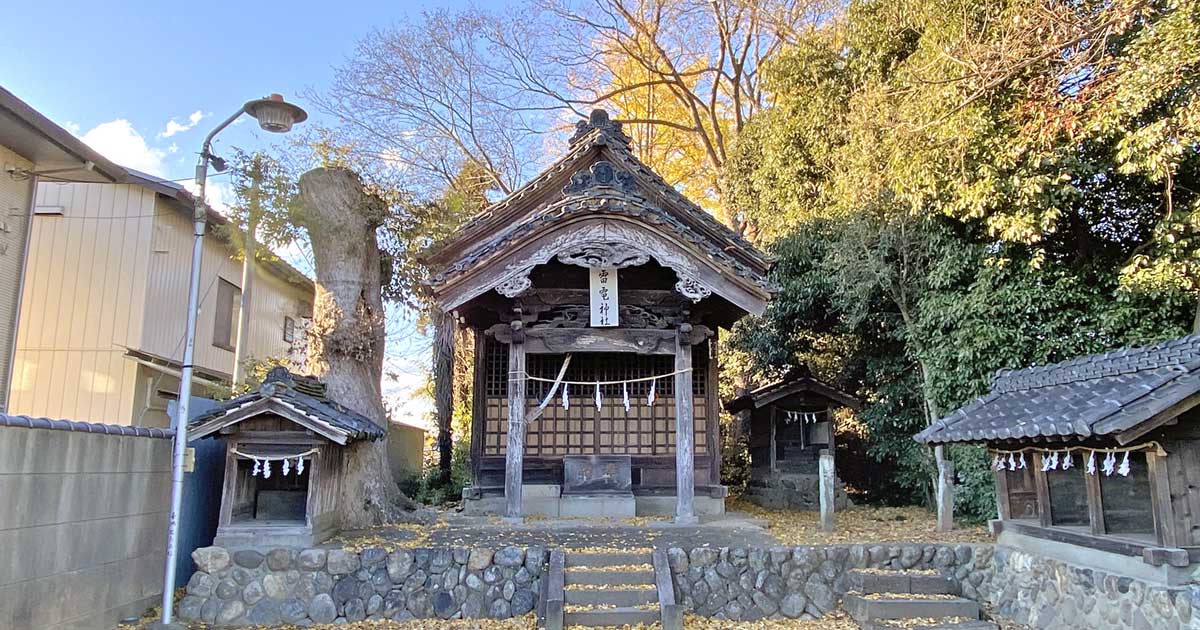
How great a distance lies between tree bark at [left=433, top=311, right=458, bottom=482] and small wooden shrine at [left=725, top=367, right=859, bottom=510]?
7375 millimetres

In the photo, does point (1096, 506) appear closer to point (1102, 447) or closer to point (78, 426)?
point (1102, 447)

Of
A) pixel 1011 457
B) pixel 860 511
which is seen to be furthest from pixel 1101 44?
pixel 860 511

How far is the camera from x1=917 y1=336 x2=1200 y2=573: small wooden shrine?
6672 mm

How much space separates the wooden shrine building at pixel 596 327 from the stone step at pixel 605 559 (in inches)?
90.2

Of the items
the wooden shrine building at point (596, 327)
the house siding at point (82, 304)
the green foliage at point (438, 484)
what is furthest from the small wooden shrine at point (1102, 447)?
the house siding at point (82, 304)

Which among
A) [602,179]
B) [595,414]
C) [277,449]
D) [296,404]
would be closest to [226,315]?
[277,449]

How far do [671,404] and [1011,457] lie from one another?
19.6ft

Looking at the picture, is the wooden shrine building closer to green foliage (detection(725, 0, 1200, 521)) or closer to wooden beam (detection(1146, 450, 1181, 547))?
green foliage (detection(725, 0, 1200, 521))

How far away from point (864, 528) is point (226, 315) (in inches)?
584

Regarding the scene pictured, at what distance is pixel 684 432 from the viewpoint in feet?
37.8

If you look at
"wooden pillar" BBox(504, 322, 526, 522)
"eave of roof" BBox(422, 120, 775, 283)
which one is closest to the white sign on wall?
"wooden pillar" BBox(504, 322, 526, 522)

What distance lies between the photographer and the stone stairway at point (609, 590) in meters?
8.12

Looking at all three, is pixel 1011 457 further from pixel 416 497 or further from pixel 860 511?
pixel 416 497

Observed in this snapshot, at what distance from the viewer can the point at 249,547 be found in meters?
9.01
